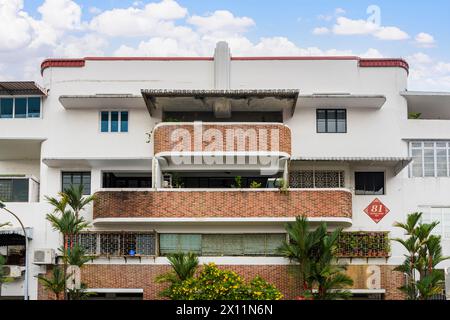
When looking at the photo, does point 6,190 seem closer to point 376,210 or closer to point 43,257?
point 43,257

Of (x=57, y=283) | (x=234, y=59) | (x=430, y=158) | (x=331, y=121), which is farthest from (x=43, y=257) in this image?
(x=430, y=158)

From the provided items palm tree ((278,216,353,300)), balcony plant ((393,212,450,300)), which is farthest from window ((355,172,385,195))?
balcony plant ((393,212,450,300))

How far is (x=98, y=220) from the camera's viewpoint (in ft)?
93.5

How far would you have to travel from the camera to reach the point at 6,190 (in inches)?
1182

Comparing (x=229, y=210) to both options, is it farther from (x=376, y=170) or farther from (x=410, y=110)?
(x=410, y=110)

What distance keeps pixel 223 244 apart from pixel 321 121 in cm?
652

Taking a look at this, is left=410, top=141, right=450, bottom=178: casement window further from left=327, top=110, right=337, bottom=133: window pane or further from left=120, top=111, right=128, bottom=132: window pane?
left=120, top=111, right=128, bottom=132: window pane

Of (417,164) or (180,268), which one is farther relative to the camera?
(417,164)

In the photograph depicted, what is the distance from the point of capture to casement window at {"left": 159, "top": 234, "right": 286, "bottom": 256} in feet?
96.0

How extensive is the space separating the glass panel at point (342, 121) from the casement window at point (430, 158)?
285cm

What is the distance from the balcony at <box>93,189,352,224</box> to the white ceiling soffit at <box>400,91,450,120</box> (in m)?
5.66

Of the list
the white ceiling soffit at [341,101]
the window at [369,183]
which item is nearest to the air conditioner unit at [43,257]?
the white ceiling soffit at [341,101]

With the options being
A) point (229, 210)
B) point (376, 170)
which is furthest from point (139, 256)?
point (376, 170)

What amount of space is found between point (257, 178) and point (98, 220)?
7.01 metres
